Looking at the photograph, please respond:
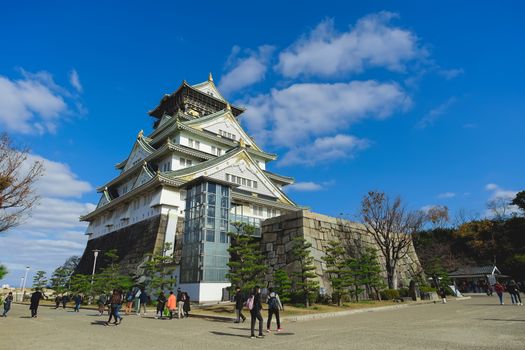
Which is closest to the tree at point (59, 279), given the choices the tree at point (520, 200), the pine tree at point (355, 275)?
the pine tree at point (355, 275)

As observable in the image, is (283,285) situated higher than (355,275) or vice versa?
(355,275)

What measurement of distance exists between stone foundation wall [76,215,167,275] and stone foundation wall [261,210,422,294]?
9.85 metres

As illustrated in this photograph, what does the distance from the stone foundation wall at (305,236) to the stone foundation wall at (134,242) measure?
9.85 metres

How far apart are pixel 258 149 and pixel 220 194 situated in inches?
930

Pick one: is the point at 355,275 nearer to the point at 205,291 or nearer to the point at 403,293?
the point at 403,293

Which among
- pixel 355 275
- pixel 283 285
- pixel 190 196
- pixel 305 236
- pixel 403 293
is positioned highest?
pixel 190 196

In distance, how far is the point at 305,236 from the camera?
809 inches

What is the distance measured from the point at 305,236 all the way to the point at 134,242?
18.0 meters

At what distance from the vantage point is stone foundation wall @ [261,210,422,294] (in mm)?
20525

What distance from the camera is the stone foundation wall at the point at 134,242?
1084 inches

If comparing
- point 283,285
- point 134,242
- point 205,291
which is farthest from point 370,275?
point 134,242

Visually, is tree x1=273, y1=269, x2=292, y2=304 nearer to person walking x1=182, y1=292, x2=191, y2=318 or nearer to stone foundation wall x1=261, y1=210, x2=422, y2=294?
stone foundation wall x1=261, y1=210, x2=422, y2=294

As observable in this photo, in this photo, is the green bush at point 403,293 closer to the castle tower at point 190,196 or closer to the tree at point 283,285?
the tree at point 283,285

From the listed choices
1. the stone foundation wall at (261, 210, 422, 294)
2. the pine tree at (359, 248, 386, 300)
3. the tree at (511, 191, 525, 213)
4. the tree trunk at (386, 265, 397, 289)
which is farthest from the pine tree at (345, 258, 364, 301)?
the tree at (511, 191, 525, 213)
